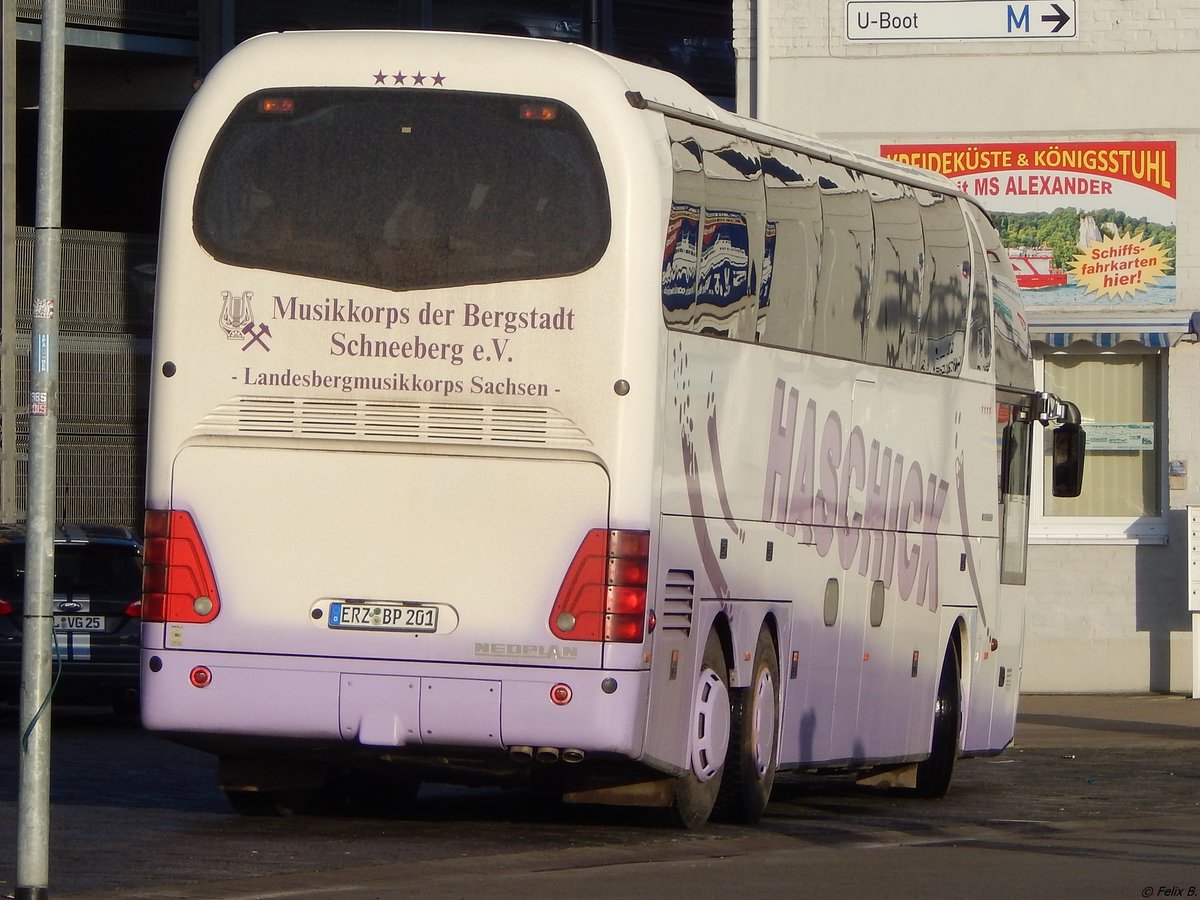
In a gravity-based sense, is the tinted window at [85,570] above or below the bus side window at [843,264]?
below

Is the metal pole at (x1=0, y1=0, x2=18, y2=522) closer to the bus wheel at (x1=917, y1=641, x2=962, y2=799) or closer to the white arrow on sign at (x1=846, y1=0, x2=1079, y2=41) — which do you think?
the white arrow on sign at (x1=846, y1=0, x2=1079, y2=41)

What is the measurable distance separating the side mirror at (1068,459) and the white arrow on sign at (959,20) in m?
8.25

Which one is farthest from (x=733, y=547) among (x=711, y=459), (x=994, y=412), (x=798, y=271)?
(x=994, y=412)

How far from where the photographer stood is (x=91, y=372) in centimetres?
2864

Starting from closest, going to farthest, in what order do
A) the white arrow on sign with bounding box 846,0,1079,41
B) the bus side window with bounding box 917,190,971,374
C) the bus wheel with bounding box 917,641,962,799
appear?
the bus side window with bounding box 917,190,971,374, the bus wheel with bounding box 917,641,962,799, the white arrow on sign with bounding box 846,0,1079,41

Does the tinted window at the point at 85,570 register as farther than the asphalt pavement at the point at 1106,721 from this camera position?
Yes

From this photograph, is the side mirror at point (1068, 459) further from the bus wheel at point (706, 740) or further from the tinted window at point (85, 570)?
the tinted window at point (85, 570)

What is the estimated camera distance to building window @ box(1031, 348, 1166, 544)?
78.4 feet

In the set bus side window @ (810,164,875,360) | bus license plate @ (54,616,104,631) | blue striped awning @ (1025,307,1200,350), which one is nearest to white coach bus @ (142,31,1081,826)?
bus side window @ (810,164,875,360)

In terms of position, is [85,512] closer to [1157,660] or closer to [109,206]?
[109,206]

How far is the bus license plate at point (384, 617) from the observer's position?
11.2m

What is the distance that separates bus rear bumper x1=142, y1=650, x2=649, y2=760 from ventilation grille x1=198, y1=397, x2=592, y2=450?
1017 mm

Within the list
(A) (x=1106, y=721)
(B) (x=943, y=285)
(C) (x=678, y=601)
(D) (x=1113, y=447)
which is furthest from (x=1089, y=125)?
(C) (x=678, y=601)

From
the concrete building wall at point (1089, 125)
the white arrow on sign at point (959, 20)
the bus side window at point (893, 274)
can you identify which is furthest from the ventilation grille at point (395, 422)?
the white arrow on sign at point (959, 20)
